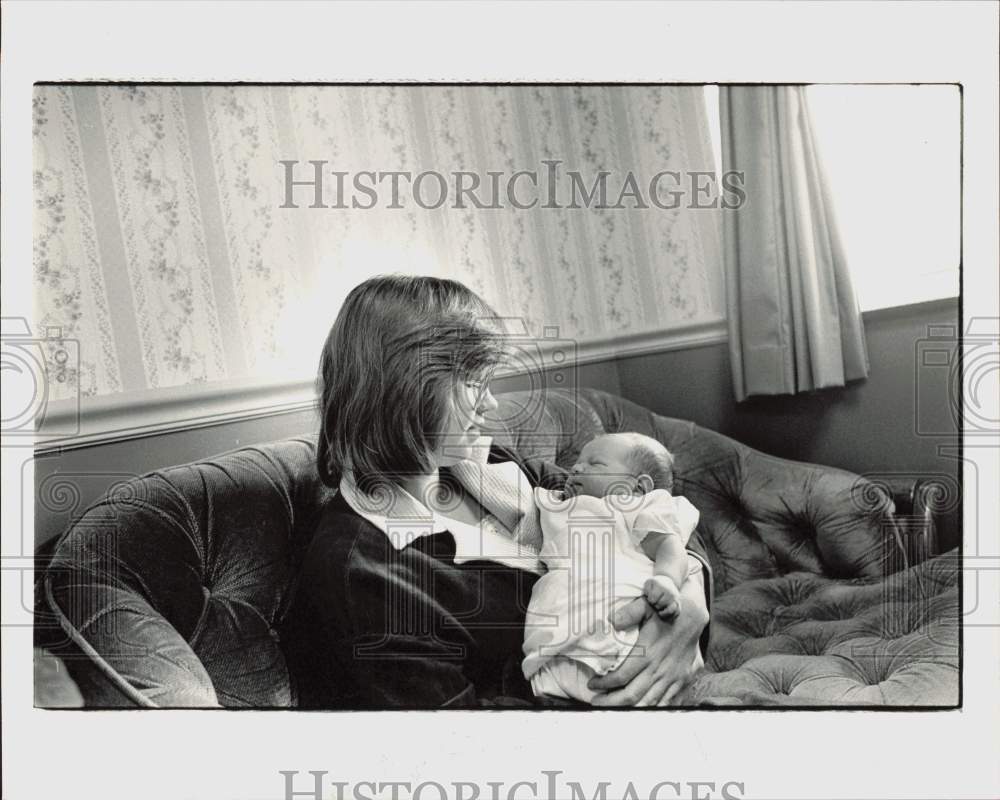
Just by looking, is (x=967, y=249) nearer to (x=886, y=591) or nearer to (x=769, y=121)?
(x=769, y=121)

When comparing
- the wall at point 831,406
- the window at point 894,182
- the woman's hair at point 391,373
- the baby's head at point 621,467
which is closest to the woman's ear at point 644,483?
the baby's head at point 621,467

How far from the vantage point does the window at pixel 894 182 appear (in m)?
2.50

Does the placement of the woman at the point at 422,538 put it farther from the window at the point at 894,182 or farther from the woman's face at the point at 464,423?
the window at the point at 894,182

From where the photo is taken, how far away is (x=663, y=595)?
7.91 ft

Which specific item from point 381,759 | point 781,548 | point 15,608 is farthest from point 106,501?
point 781,548

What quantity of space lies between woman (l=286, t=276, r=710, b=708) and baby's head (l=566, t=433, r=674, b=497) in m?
0.07

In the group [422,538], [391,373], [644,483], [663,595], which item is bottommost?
[663,595]

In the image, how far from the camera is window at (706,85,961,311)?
2496 mm

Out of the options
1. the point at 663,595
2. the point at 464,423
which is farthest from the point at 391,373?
the point at 663,595

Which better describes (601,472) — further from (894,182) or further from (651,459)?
(894,182)

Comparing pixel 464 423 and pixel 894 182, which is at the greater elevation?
pixel 894 182

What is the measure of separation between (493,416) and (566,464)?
0.19m

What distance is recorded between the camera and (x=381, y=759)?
97.0 inches

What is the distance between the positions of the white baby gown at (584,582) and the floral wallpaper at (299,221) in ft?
1.31
